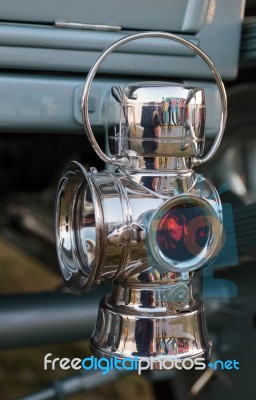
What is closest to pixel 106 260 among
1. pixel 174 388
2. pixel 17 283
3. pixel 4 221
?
pixel 174 388

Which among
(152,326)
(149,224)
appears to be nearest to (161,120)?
(149,224)

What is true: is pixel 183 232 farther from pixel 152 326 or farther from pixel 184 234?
pixel 152 326

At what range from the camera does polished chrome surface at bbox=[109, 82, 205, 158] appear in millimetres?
926

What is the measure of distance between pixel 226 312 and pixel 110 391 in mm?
870

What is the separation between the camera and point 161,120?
92 centimetres

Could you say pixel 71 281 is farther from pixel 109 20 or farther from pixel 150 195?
pixel 109 20

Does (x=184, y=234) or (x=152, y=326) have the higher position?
(x=184, y=234)

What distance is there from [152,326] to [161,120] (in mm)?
279

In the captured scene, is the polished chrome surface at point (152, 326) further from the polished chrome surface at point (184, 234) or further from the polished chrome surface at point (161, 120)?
the polished chrome surface at point (161, 120)

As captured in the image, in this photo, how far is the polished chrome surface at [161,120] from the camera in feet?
3.04

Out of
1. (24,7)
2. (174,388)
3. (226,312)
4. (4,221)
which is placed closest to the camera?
(24,7)

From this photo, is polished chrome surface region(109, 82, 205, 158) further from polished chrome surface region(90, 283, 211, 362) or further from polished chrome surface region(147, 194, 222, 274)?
polished chrome surface region(90, 283, 211, 362)

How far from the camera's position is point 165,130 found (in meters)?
0.93

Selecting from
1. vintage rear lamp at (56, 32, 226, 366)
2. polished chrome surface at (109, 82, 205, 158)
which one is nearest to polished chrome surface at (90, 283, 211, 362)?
vintage rear lamp at (56, 32, 226, 366)
